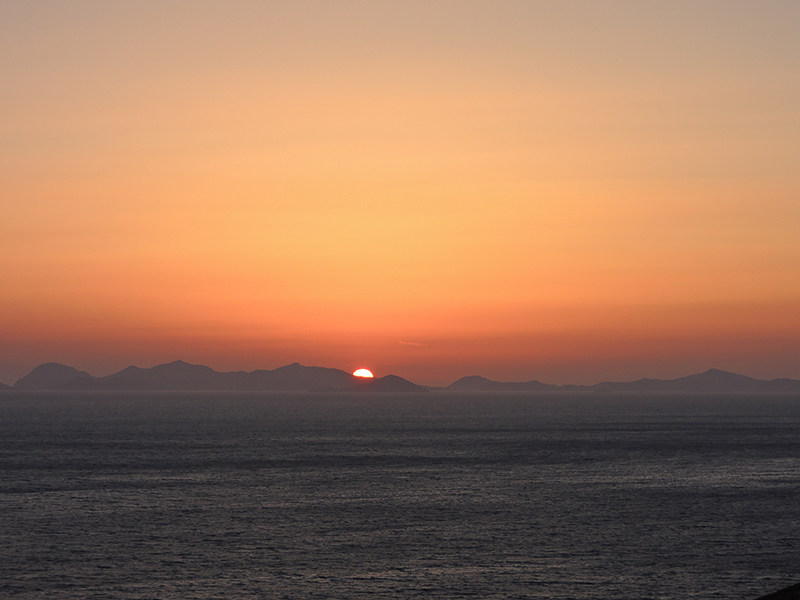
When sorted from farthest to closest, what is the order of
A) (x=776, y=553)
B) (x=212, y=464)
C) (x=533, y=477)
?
(x=212, y=464), (x=533, y=477), (x=776, y=553)

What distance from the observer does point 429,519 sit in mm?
83125

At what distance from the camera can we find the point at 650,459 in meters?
141

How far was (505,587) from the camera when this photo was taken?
58219 millimetres

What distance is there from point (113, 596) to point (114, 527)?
23.4 metres

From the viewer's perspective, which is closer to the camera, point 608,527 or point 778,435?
point 608,527

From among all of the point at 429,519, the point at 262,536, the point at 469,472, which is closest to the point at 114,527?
the point at 262,536

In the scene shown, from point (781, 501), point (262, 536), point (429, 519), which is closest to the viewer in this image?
point (262, 536)

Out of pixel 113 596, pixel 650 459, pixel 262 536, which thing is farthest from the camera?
pixel 650 459

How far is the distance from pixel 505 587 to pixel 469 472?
6478cm

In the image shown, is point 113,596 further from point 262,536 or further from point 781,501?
point 781,501

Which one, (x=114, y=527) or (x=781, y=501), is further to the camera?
(x=781, y=501)

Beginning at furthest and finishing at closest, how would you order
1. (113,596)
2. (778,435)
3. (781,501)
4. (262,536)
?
(778,435) → (781,501) → (262,536) → (113,596)

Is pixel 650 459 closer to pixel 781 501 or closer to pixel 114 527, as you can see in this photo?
pixel 781 501

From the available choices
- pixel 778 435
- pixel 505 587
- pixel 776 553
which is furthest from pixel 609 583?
pixel 778 435
